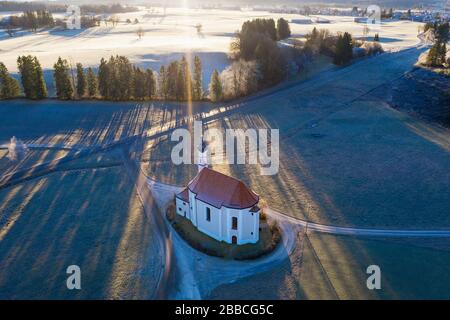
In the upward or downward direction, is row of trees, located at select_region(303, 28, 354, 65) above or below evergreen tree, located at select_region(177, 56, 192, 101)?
above

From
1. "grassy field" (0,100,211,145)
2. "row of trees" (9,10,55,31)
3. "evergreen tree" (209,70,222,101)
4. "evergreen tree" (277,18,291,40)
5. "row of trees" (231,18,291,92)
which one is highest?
"row of trees" (9,10,55,31)

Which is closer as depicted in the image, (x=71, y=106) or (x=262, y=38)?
(x=71, y=106)

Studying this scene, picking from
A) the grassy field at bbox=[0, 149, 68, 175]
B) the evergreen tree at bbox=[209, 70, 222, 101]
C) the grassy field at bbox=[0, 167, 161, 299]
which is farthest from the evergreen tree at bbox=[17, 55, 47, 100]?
the grassy field at bbox=[0, 167, 161, 299]

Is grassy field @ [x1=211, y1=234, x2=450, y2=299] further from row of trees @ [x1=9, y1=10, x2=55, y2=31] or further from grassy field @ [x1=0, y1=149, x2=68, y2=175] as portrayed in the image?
row of trees @ [x1=9, y1=10, x2=55, y2=31]

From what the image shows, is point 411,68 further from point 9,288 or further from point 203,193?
point 9,288

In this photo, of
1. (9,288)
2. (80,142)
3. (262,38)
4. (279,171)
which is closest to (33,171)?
(80,142)

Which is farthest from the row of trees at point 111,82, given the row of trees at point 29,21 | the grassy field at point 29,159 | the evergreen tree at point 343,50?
the row of trees at point 29,21

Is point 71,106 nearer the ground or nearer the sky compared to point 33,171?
nearer the sky
